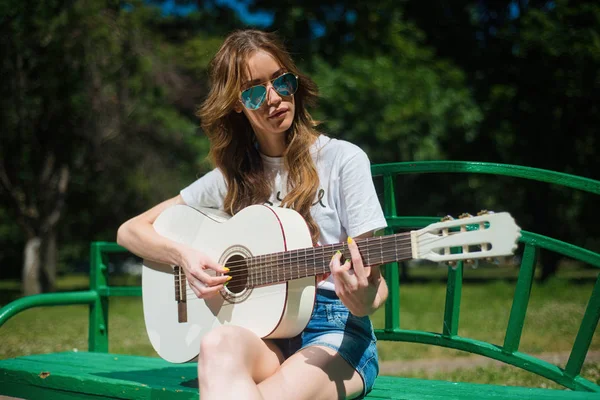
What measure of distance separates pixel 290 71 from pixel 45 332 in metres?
9.51

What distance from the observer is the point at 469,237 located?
201cm

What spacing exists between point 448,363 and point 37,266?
39.9 ft

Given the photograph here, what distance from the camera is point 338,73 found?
18.2m

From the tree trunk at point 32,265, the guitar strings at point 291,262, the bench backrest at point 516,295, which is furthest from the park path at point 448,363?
the tree trunk at point 32,265

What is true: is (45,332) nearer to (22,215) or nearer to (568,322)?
(22,215)

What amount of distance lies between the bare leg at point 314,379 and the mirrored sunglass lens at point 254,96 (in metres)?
1.01

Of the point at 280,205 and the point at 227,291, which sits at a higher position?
the point at 280,205

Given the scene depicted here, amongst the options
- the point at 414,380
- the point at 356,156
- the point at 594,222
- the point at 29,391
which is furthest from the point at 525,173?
the point at 594,222

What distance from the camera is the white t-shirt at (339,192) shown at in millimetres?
2578

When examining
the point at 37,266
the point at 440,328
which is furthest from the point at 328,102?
the point at 440,328

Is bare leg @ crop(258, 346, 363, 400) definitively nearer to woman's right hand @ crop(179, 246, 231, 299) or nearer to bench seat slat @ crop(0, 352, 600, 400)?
bench seat slat @ crop(0, 352, 600, 400)

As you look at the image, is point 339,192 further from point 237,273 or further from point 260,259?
point 237,273

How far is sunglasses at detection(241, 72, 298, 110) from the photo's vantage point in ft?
9.37

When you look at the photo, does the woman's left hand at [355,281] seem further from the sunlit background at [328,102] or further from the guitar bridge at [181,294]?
the sunlit background at [328,102]
